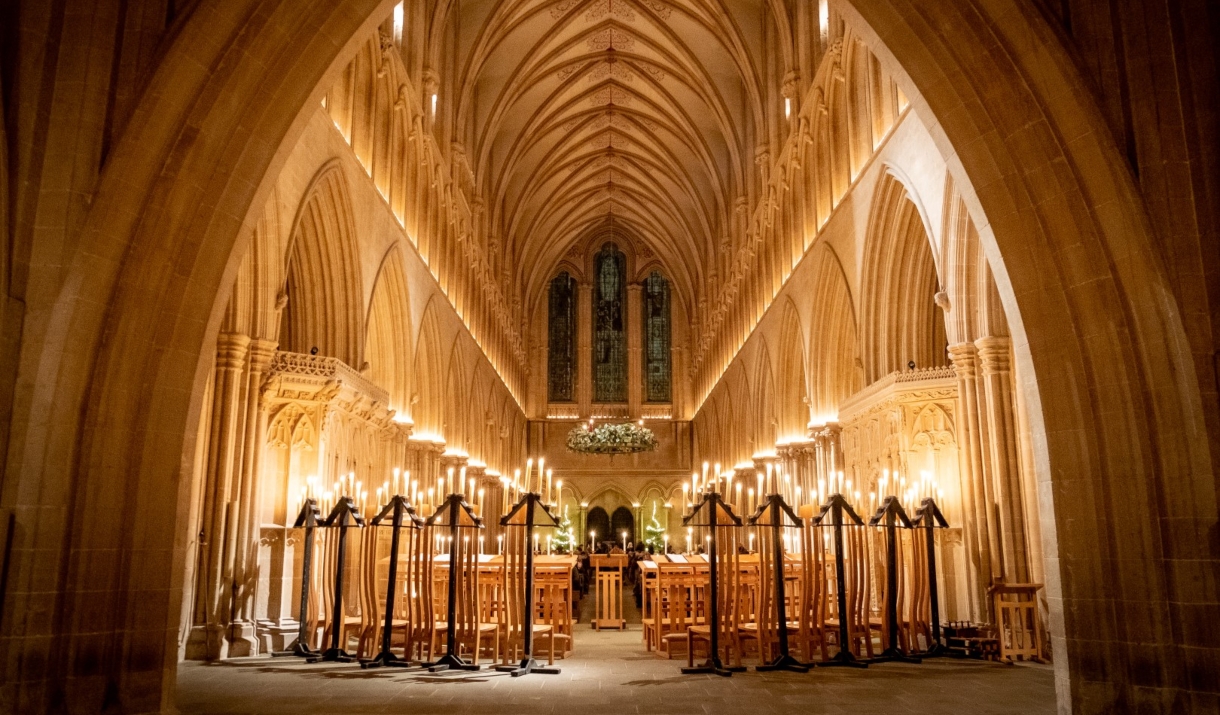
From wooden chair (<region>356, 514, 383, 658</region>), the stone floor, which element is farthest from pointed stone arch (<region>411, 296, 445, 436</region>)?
the stone floor

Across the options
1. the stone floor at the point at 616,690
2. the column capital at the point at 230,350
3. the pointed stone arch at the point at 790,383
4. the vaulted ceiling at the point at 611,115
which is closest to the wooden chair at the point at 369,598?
the stone floor at the point at 616,690

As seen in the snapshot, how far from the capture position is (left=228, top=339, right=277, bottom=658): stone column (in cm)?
1051

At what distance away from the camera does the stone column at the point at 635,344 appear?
40756 mm

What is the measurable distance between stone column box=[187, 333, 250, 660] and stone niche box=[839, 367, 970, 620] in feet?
27.3

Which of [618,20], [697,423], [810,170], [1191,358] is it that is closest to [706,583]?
[1191,358]

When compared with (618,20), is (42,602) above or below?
below

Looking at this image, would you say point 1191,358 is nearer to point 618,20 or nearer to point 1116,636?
point 1116,636

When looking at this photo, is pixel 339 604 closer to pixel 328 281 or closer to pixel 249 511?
pixel 249 511

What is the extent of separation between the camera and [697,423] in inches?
1510

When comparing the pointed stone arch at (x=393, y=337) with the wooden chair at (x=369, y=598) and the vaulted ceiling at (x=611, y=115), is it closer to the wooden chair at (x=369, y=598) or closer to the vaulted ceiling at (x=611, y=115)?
the vaulted ceiling at (x=611, y=115)

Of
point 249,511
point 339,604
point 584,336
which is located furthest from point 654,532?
point 339,604

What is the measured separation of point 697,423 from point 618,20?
18402 mm

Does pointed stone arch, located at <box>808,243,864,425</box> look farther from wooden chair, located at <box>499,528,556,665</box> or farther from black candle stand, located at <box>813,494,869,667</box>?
wooden chair, located at <box>499,528,556,665</box>

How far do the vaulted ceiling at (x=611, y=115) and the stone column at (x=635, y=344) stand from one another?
2.78 m
